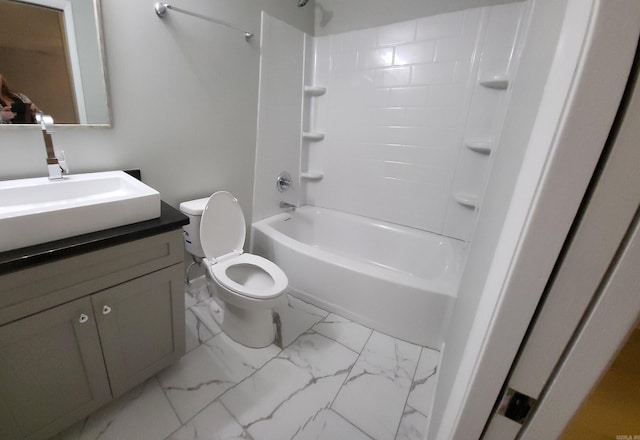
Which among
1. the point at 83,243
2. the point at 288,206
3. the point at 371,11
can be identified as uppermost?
the point at 371,11

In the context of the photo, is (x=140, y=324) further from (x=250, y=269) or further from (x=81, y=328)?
(x=250, y=269)

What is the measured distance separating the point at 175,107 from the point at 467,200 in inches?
→ 81.5

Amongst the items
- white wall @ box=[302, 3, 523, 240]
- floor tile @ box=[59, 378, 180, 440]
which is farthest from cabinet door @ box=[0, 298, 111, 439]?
white wall @ box=[302, 3, 523, 240]

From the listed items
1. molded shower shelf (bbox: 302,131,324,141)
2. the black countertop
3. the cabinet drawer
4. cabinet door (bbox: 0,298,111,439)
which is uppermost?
molded shower shelf (bbox: 302,131,324,141)

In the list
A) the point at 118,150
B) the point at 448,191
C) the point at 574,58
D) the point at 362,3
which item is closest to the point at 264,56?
the point at 362,3

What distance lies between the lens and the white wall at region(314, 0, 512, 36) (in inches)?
71.5

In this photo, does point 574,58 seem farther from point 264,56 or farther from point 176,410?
point 264,56

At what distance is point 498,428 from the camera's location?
1.50 ft

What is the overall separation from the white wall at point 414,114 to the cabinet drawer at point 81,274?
1714mm

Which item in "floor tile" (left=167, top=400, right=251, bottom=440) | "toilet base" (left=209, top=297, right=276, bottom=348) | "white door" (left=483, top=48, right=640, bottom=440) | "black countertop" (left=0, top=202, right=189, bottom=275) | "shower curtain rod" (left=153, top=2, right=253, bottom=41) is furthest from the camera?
"toilet base" (left=209, top=297, right=276, bottom=348)

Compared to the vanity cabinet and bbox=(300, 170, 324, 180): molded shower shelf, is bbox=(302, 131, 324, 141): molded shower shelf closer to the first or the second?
bbox=(300, 170, 324, 180): molded shower shelf

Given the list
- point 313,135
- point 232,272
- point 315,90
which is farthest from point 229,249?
point 315,90

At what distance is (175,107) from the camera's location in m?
1.61

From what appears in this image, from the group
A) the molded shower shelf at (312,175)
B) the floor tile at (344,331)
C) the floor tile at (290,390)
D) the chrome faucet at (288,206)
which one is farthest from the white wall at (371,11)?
the floor tile at (290,390)
